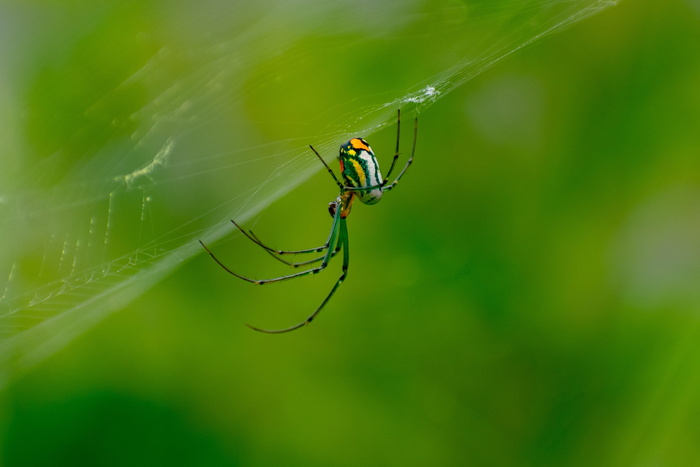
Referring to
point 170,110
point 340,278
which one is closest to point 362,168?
point 340,278

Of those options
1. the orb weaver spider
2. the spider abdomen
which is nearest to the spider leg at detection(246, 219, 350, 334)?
the orb weaver spider

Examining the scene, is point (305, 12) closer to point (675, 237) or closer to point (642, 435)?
point (675, 237)

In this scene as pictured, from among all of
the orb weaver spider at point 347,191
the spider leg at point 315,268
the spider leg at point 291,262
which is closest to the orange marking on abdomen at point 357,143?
the orb weaver spider at point 347,191

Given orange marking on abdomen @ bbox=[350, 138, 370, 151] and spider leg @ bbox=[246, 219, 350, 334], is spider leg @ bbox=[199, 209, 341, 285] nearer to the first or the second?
spider leg @ bbox=[246, 219, 350, 334]

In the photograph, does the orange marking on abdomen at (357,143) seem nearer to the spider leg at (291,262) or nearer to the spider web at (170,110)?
the spider web at (170,110)

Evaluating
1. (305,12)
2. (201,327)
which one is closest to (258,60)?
(305,12)

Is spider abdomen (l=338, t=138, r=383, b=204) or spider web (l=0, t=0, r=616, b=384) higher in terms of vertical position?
spider web (l=0, t=0, r=616, b=384)

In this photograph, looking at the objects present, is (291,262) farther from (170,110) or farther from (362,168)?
(170,110)
